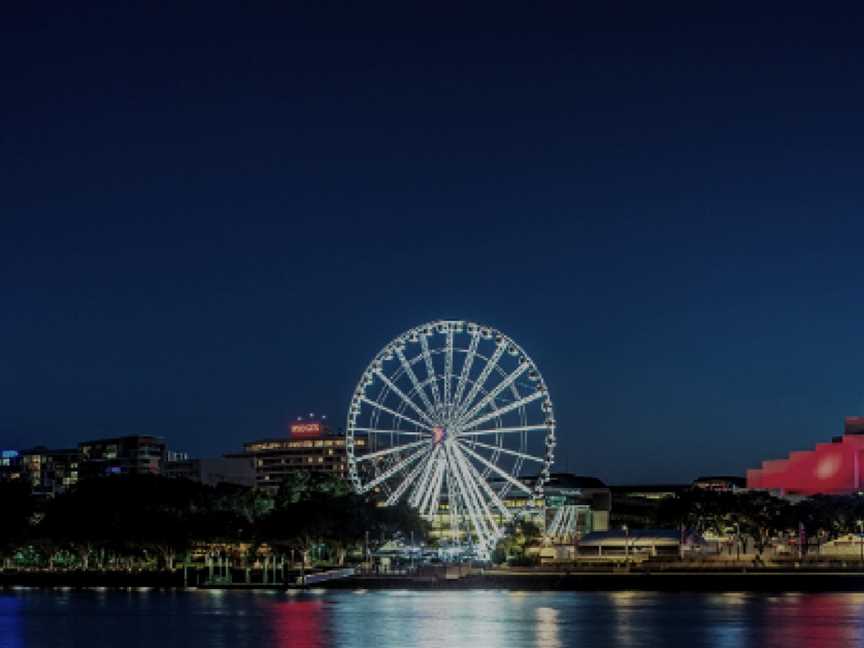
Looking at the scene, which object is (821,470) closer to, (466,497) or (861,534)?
(861,534)

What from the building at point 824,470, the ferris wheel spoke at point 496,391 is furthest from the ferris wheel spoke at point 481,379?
the building at point 824,470

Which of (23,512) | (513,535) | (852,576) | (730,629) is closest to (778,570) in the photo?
(852,576)

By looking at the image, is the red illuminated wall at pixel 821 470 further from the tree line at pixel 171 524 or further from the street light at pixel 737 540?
the tree line at pixel 171 524

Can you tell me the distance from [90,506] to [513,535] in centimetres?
4051

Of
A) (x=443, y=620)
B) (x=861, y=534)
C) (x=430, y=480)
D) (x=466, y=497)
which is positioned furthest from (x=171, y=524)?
(x=861, y=534)

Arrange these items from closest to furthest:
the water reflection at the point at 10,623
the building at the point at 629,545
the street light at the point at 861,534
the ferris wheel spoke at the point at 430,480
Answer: the water reflection at the point at 10,623 < the ferris wheel spoke at the point at 430,480 < the street light at the point at 861,534 < the building at the point at 629,545

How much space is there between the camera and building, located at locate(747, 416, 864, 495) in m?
159

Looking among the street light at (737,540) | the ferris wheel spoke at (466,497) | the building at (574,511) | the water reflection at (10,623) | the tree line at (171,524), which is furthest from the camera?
the building at (574,511)

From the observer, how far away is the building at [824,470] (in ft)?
521

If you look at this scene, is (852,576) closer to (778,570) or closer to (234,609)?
(778,570)

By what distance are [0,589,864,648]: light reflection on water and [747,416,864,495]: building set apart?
54955mm

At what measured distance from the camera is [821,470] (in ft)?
532

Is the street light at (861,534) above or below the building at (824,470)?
below

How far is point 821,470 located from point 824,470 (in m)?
0.36
